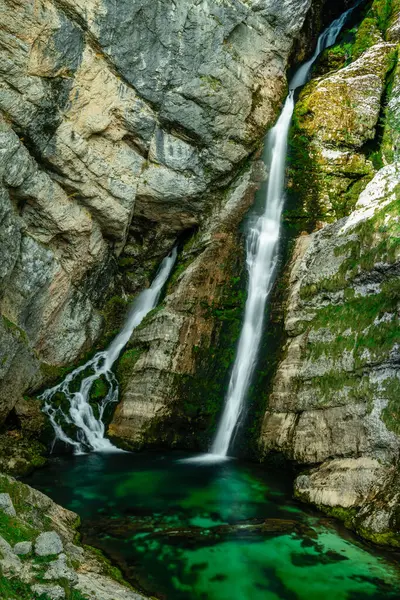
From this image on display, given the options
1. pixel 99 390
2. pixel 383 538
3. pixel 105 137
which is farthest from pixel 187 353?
pixel 383 538

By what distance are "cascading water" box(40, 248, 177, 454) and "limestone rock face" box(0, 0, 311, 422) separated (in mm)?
614

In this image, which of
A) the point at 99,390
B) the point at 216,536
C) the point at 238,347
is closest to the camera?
the point at 216,536

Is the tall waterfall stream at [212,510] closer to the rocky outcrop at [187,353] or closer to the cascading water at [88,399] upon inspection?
the cascading water at [88,399]

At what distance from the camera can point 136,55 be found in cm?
1537

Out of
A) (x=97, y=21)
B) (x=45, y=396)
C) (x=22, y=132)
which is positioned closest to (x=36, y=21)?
(x=97, y=21)

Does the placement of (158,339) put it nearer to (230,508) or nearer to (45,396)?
(45,396)

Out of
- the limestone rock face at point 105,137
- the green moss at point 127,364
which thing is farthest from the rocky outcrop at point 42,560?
the green moss at point 127,364

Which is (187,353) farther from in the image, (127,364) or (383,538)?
(383,538)

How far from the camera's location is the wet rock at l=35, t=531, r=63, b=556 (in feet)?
19.8

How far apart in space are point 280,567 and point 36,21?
14.1 metres

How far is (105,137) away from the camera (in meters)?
15.1

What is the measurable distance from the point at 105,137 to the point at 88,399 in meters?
8.07

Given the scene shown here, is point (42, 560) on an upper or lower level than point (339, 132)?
lower

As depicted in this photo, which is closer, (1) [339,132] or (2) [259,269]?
(2) [259,269]
